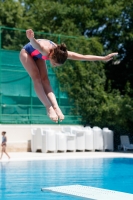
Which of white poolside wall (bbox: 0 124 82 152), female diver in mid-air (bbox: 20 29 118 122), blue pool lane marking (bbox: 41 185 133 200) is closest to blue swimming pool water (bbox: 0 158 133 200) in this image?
blue pool lane marking (bbox: 41 185 133 200)

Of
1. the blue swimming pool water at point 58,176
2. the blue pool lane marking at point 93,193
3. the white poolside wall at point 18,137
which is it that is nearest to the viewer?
the blue pool lane marking at point 93,193

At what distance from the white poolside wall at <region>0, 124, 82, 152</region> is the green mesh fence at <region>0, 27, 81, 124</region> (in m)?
0.32

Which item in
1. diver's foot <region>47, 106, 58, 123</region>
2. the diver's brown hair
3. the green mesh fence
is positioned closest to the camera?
the diver's brown hair

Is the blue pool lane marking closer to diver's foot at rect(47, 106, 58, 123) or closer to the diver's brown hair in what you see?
diver's foot at rect(47, 106, 58, 123)

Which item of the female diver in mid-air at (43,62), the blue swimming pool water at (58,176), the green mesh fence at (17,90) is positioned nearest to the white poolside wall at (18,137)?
the green mesh fence at (17,90)

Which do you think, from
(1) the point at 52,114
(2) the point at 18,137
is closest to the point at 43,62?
(1) the point at 52,114

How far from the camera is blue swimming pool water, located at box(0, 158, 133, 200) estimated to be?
10.9 meters

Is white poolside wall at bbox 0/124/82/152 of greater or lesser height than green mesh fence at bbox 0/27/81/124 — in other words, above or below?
below

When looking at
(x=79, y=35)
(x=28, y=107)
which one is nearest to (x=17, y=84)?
(x=28, y=107)

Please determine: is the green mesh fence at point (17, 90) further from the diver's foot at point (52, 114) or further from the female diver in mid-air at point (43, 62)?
the diver's foot at point (52, 114)

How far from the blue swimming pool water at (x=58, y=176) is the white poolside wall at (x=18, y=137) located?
4213 millimetres

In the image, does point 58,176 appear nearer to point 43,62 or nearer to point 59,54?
point 43,62

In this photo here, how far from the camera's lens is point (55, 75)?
81.1ft

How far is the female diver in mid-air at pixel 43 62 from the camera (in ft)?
21.8
